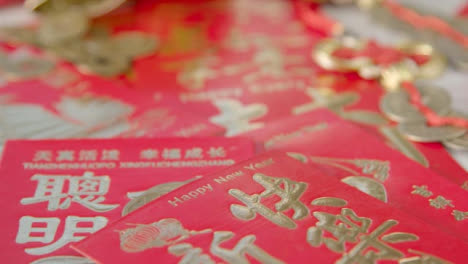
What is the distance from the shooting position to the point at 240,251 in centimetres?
47

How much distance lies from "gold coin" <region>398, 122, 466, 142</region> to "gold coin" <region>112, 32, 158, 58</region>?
14.9 inches

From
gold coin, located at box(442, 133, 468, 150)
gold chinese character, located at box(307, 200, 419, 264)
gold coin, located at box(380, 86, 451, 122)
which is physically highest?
gold coin, located at box(380, 86, 451, 122)

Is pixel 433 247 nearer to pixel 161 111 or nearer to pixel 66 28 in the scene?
pixel 161 111

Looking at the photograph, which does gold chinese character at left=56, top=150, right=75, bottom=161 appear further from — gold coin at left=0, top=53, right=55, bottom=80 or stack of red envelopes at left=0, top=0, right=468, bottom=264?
gold coin at left=0, top=53, right=55, bottom=80

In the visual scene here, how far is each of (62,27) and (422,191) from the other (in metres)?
0.55

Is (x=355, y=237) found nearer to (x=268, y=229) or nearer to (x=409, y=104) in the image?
(x=268, y=229)

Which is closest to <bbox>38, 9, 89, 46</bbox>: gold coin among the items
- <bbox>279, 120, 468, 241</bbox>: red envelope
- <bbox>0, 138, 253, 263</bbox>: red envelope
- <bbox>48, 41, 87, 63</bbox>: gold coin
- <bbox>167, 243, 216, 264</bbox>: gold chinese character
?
<bbox>48, 41, 87, 63</bbox>: gold coin

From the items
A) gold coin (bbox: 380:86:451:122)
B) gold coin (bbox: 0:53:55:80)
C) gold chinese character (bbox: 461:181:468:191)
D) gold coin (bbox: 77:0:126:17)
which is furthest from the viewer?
gold coin (bbox: 77:0:126:17)

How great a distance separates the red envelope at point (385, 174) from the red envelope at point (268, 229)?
1.2 inches

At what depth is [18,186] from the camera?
573 millimetres

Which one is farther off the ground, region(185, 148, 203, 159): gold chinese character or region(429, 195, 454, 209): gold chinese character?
region(185, 148, 203, 159): gold chinese character

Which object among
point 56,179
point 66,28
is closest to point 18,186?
point 56,179

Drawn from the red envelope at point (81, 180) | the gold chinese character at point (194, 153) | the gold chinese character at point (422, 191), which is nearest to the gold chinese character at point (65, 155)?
the red envelope at point (81, 180)

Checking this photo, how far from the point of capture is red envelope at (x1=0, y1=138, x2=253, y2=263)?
20.2 inches
